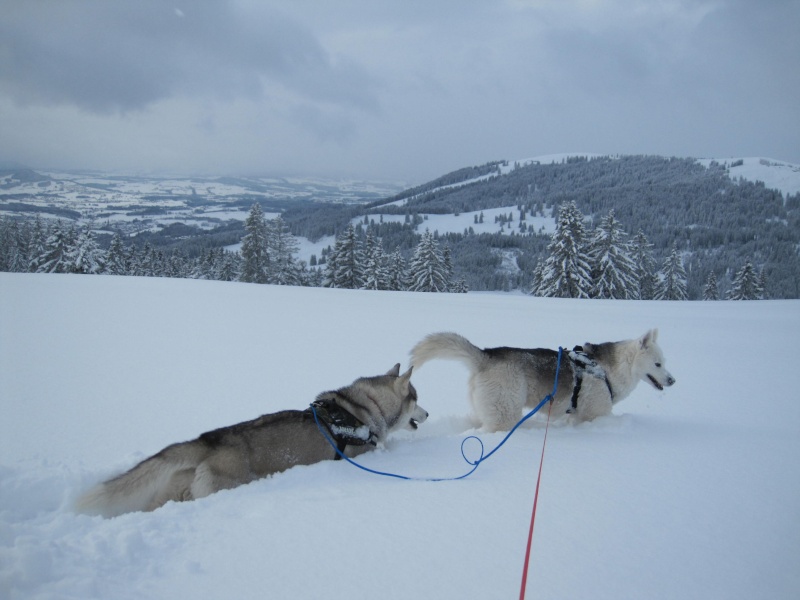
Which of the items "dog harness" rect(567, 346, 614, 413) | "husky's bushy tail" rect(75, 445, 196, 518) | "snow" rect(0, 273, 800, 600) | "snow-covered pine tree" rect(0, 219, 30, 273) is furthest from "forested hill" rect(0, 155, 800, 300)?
"dog harness" rect(567, 346, 614, 413)

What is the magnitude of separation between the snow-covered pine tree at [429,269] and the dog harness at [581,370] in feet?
114

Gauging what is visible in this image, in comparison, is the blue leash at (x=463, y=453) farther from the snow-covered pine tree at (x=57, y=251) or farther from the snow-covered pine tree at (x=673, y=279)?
the snow-covered pine tree at (x=673, y=279)

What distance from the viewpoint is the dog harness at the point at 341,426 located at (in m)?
4.41

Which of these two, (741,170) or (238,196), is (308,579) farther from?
(741,170)

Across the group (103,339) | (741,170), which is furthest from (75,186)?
(741,170)

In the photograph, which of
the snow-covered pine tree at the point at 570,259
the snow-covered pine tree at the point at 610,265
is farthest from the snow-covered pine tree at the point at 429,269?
the snow-covered pine tree at the point at 610,265

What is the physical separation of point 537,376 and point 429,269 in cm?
3564

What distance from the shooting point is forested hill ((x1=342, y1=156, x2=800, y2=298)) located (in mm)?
93688

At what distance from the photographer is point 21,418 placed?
17.9ft

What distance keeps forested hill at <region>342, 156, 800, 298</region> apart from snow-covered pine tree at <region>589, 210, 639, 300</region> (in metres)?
42.8

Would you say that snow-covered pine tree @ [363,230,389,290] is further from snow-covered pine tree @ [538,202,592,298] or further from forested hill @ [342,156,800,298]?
forested hill @ [342,156,800,298]

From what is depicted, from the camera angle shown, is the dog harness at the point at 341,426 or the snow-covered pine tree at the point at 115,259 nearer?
the dog harness at the point at 341,426

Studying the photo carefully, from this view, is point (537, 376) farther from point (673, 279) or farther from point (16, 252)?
point (16, 252)

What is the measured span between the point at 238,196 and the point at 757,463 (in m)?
78.9
